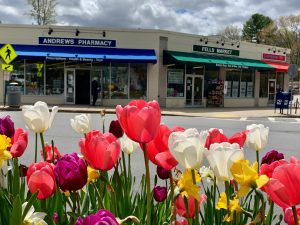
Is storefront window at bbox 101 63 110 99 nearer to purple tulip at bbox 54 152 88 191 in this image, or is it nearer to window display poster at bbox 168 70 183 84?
window display poster at bbox 168 70 183 84

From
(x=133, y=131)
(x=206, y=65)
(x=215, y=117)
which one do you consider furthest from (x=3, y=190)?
(x=206, y=65)

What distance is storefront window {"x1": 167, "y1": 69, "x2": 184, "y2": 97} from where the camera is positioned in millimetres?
26250

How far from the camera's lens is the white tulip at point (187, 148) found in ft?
4.48

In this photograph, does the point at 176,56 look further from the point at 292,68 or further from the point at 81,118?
the point at 81,118

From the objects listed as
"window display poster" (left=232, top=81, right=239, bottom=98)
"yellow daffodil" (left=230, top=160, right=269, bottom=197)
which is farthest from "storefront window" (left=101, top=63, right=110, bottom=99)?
"yellow daffodil" (left=230, top=160, right=269, bottom=197)

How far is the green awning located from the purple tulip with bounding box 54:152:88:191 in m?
23.6

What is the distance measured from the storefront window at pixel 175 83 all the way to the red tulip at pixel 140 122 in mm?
24766

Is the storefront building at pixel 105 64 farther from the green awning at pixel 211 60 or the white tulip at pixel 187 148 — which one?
the white tulip at pixel 187 148

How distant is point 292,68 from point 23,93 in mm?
15424

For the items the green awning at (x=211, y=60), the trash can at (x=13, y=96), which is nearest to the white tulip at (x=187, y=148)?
the trash can at (x=13, y=96)

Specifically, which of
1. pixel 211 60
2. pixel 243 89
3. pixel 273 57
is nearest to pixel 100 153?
pixel 211 60

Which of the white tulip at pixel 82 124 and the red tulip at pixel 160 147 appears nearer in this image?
the red tulip at pixel 160 147

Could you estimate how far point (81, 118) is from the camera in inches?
90.8

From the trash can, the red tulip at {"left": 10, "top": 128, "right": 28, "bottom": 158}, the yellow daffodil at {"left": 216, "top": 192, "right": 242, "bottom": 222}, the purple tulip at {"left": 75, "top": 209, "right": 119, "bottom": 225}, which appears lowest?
the trash can
